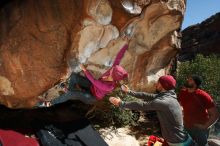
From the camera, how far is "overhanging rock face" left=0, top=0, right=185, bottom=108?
18.7 ft

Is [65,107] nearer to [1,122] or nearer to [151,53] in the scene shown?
[1,122]

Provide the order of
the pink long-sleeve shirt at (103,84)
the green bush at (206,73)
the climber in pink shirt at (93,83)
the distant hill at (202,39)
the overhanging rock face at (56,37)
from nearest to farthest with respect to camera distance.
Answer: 1. the overhanging rock face at (56,37)
2. the climber in pink shirt at (93,83)
3. the pink long-sleeve shirt at (103,84)
4. the green bush at (206,73)
5. the distant hill at (202,39)

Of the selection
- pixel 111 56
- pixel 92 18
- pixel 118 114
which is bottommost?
pixel 118 114

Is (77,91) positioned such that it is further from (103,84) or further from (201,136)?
(201,136)

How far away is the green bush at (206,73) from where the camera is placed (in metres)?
12.2

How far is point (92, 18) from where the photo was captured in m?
5.73

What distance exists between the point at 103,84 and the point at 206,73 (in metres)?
7.50

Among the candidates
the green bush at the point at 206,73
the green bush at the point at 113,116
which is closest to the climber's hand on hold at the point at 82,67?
the green bush at the point at 113,116

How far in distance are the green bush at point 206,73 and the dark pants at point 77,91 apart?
19.9 feet

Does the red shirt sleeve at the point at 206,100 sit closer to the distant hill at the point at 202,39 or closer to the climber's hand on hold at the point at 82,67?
the climber's hand on hold at the point at 82,67

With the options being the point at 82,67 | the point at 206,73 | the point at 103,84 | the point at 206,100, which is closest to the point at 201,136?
the point at 206,100

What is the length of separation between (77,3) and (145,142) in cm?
382

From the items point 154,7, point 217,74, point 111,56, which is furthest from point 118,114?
point 217,74

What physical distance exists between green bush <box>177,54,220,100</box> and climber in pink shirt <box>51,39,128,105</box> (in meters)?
5.98
